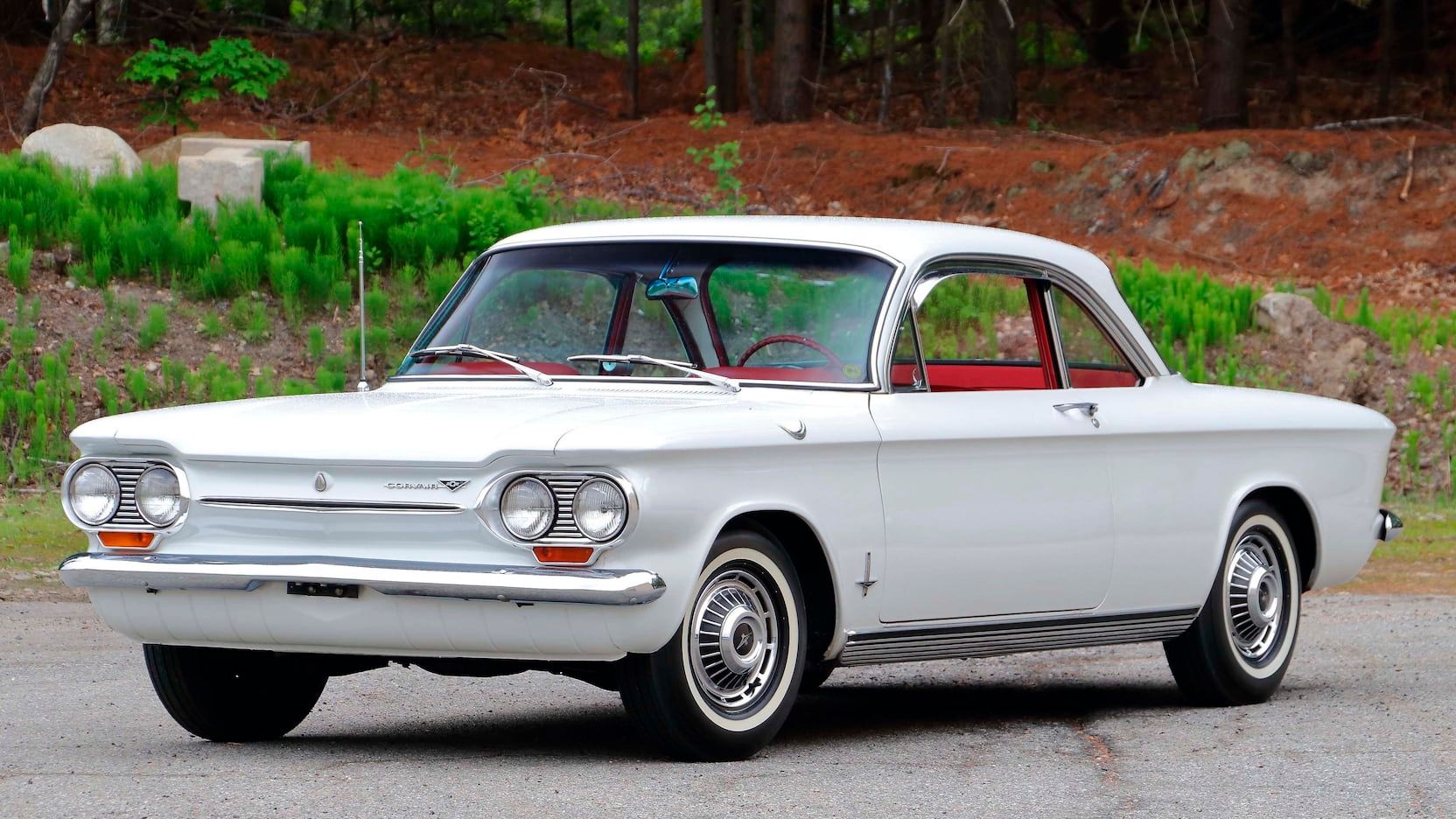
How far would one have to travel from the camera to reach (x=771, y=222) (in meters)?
7.55

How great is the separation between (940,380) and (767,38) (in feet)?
89.6

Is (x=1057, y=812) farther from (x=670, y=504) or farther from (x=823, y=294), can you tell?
(x=823, y=294)

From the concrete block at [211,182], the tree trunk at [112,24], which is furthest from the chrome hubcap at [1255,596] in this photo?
the tree trunk at [112,24]

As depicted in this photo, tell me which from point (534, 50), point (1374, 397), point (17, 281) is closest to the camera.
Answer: point (17, 281)

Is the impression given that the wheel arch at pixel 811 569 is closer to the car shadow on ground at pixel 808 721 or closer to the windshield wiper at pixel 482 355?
the car shadow on ground at pixel 808 721

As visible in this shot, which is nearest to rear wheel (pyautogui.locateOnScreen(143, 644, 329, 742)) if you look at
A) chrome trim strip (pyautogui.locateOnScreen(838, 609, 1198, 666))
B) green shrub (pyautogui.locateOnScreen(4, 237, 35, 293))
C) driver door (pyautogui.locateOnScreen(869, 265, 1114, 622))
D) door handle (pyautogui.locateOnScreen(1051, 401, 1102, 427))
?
chrome trim strip (pyautogui.locateOnScreen(838, 609, 1198, 666))

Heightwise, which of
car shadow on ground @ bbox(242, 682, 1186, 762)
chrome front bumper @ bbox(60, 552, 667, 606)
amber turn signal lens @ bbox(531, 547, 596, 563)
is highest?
amber turn signal lens @ bbox(531, 547, 596, 563)

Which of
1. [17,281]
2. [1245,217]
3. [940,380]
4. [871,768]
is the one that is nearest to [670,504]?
[871,768]

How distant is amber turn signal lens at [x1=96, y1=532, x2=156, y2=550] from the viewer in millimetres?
6449

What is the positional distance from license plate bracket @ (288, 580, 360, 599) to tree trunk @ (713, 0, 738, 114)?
79.7ft

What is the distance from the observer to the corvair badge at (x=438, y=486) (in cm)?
600

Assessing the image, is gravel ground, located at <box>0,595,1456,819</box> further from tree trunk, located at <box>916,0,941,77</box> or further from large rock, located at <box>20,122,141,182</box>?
tree trunk, located at <box>916,0,941,77</box>

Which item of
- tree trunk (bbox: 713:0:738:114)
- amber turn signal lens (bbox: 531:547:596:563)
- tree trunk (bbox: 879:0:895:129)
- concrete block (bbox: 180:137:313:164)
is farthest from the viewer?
Result: tree trunk (bbox: 713:0:738:114)

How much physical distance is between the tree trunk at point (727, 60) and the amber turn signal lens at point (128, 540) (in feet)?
78.6
